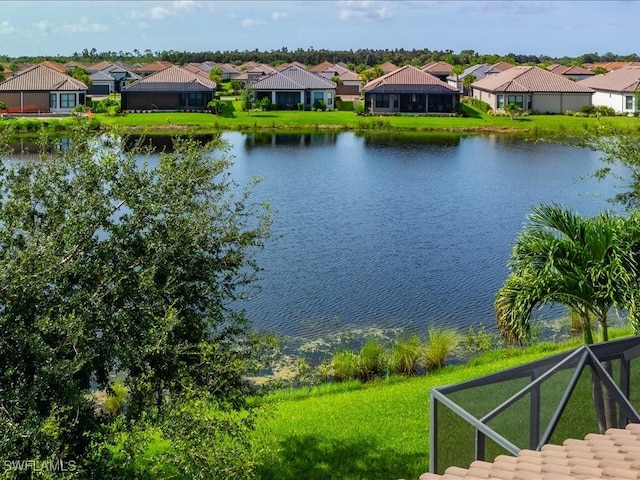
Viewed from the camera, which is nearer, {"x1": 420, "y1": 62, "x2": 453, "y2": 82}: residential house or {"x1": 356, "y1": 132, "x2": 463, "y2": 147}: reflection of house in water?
{"x1": 356, "y1": 132, "x2": 463, "y2": 147}: reflection of house in water

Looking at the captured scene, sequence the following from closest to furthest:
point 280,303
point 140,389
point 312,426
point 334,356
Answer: point 140,389 < point 312,426 < point 334,356 < point 280,303

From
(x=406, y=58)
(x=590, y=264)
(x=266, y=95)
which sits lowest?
(x=590, y=264)

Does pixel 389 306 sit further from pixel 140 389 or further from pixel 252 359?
pixel 140 389

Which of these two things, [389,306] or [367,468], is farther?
[389,306]

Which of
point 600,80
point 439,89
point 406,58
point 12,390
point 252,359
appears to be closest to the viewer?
point 12,390

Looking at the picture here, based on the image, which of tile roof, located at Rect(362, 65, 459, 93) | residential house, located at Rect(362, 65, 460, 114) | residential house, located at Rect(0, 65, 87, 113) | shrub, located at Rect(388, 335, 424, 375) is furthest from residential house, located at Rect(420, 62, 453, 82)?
shrub, located at Rect(388, 335, 424, 375)

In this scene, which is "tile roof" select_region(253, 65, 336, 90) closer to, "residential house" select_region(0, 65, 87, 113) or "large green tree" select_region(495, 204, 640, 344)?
"residential house" select_region(0, 65, 87, 113)

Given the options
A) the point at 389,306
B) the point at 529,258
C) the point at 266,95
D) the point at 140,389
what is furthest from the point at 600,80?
the point at 140,389

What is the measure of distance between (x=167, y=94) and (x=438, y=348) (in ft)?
221

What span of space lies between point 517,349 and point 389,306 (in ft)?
16.4

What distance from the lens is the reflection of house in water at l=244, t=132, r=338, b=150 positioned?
65812 mm

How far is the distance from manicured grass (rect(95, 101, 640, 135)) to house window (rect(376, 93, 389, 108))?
3.07m

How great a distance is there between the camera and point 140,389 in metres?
9.73

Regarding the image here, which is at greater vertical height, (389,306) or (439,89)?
(439,89)
